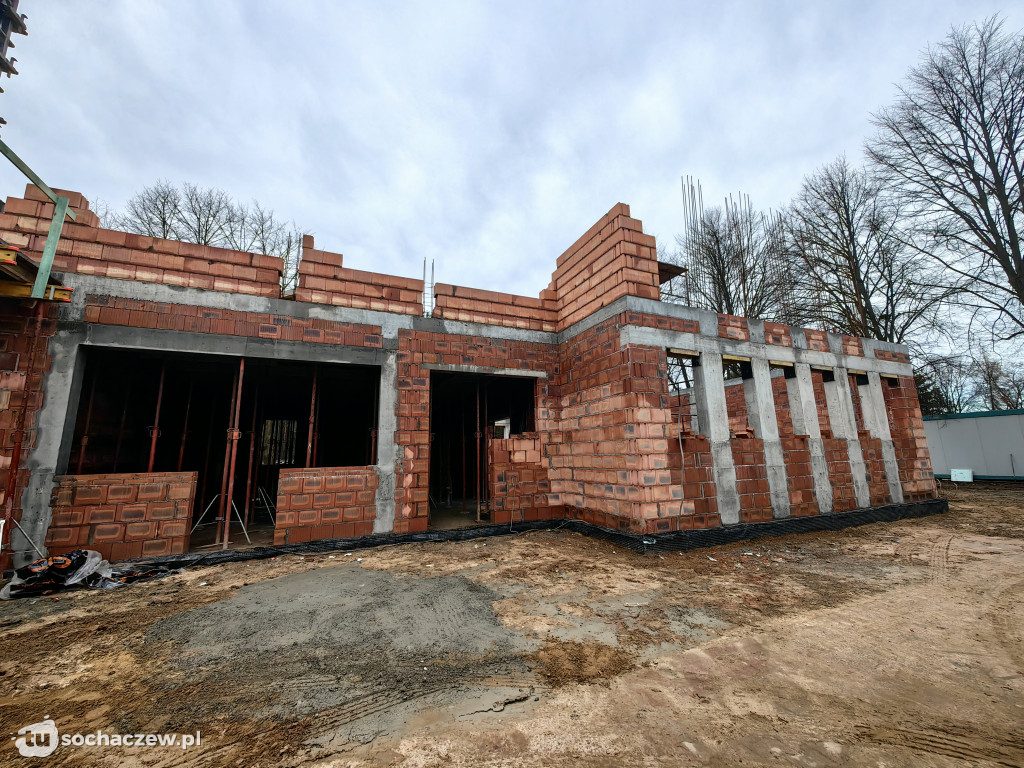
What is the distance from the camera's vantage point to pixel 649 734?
6.28 ft

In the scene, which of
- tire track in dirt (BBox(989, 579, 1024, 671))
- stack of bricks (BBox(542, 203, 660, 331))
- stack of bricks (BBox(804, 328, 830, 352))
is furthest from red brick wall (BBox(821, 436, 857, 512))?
stack of bricks (BBox(542, 203, 660, 331))

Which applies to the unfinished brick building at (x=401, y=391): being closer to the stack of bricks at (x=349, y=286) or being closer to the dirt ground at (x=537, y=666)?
the stack of bricks at (x=349, y=286)

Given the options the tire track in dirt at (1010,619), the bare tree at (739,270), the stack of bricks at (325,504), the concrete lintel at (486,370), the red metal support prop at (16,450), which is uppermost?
the bare tree at (739,270)

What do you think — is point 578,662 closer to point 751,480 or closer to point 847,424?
point 751,480

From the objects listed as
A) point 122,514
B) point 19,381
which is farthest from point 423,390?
point 19,381

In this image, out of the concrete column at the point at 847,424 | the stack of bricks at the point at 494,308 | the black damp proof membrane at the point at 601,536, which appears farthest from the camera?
the concrete column at the point at 847,424

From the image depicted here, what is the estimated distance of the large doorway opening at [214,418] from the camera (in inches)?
220

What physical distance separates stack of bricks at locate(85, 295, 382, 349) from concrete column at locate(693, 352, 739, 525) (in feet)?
16.8

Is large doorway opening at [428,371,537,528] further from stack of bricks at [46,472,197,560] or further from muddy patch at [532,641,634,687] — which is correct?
muddy patch at [532,641,634,687]

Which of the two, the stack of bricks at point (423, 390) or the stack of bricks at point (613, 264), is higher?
the stack of bricks at point (613, 264)

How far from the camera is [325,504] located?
18.3ft

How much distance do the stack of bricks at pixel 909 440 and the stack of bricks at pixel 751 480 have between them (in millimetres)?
4299

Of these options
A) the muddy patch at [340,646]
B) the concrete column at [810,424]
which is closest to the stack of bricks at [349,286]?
the muddy patch at [340,646]

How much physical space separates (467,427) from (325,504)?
6679mm
